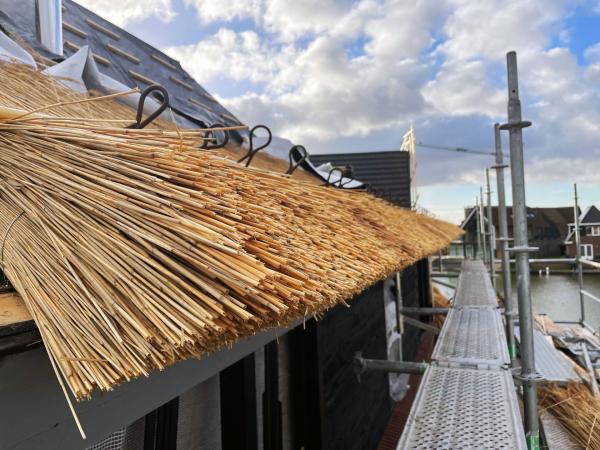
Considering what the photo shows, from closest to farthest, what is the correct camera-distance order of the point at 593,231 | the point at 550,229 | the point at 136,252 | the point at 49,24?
the point at 136,252
the point at 49,24
the point at 593,231
the point at 550,229

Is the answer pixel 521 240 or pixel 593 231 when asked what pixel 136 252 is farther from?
pixel 593 231

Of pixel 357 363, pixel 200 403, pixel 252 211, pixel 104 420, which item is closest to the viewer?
pixel 104 420

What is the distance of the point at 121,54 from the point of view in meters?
4.08

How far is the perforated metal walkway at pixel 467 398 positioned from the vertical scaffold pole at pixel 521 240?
23 cm

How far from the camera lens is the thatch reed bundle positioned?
4.04 meters

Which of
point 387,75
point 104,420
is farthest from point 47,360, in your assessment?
point 387,75

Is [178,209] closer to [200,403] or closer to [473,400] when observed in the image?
[200,403]

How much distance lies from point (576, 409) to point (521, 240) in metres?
2.69

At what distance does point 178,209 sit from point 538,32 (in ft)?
14.8

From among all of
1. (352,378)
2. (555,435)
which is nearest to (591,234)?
(555,435)

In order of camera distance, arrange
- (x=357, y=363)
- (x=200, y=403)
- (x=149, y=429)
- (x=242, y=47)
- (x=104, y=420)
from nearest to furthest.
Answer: (x=104, y=420) < (x=149, y=429) < (x=200, y=403) < (x=357, y=363) < (x=242, y=47)

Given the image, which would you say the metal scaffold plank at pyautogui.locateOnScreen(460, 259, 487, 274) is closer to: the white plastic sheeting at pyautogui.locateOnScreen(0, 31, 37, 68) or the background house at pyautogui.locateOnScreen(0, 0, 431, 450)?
the background house at pyautogui.locateOnScreen(0, 0, 431, 450)

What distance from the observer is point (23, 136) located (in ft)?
3.75

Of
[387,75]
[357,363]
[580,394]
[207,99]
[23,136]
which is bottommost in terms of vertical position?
[580,394]
